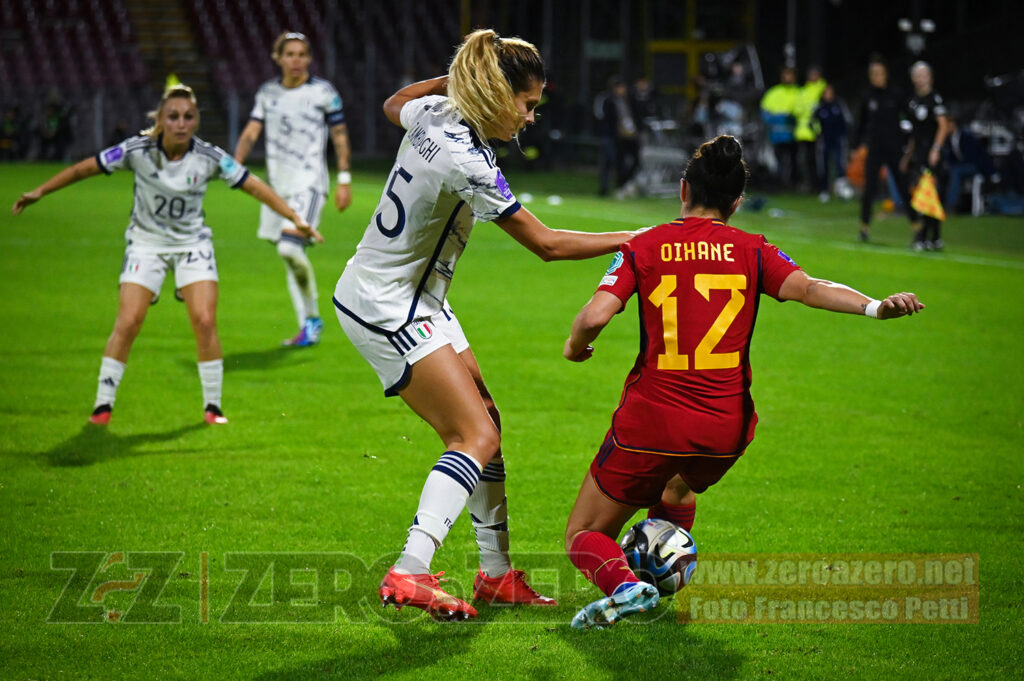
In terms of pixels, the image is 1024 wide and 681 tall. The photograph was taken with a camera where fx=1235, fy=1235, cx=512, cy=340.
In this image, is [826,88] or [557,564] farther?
[826,88]

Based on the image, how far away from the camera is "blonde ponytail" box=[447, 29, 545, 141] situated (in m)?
4.14

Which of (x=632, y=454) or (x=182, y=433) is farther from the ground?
(x=632, y=454)

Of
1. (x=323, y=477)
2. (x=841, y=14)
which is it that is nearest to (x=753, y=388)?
(x=323, y=477)

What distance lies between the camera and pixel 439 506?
427 centimetres

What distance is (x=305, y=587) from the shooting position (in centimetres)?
498

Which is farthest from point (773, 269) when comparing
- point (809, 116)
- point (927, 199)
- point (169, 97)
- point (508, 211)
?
point (809, 116)

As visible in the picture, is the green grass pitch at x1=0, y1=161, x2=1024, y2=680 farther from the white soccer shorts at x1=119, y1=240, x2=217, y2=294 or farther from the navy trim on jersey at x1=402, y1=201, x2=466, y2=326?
the navy trim on jersey at x1=402, y1=201, x2=466, y2=326

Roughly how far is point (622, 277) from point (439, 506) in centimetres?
101

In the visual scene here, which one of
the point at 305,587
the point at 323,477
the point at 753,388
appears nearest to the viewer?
the point at 305,587

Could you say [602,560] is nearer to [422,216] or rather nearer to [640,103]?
[422,216]

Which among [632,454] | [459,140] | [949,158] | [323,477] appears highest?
[459,140]

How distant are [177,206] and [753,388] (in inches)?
167

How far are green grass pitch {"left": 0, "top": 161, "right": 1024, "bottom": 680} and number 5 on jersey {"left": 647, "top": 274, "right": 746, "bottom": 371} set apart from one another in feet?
3.40

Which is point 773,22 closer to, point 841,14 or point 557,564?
point 841,14
